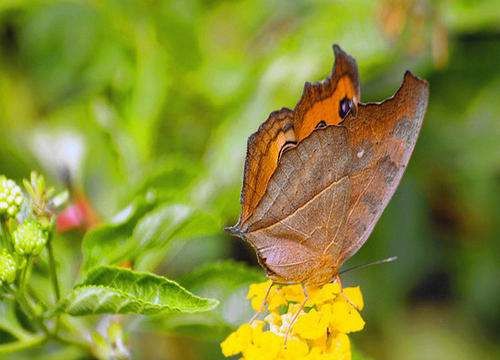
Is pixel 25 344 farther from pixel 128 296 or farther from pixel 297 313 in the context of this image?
pixel 297 313

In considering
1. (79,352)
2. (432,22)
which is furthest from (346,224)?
(432,22)

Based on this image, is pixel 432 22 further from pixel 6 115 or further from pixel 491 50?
pixel 6 115

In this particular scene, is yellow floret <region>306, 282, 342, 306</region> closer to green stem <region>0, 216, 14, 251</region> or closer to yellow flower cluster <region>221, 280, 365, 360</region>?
yellow flower cluster <region>221, 280, 365, 360</region>

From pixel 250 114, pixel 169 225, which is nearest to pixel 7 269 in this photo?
pixel 169 225

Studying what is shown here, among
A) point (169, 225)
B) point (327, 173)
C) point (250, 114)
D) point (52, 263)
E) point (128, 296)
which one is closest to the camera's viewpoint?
point (128, 296)

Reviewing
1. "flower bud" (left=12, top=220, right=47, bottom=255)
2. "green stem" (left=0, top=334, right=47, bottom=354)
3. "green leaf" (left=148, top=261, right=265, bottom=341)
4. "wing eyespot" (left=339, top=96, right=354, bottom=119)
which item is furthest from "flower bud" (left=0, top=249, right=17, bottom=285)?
"wing eyespot" (left=339, top=96, right=354, bottom=119)
